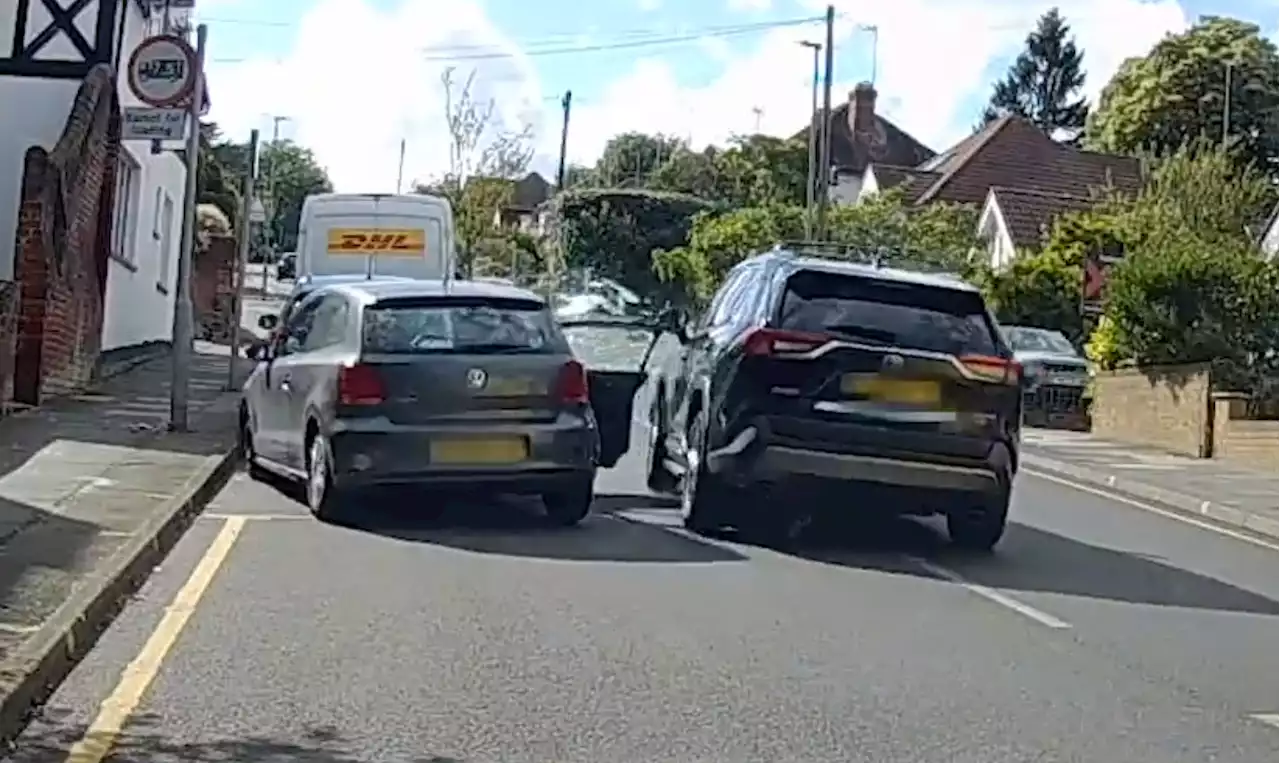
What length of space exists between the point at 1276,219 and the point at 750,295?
34553mm

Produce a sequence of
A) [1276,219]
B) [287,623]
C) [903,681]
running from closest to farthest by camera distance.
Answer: [903,681]
[287,623]
[1276,219]

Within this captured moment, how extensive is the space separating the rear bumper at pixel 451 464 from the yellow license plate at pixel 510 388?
197 millimetres

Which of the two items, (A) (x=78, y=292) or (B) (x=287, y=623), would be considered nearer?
(B) (x=287, y=623)

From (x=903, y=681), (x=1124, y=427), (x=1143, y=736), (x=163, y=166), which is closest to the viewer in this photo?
(x=1143, y=736)

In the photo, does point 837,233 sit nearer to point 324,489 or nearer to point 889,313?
point 889,313

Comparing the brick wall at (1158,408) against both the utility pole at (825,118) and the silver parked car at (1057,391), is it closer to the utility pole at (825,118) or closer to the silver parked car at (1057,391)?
the silver parked car at (1057,391)

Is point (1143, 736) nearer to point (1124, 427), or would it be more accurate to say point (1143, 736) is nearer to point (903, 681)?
point (903, 681)

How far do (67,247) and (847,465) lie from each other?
9189 millimetres

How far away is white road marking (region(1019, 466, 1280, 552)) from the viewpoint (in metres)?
16.9

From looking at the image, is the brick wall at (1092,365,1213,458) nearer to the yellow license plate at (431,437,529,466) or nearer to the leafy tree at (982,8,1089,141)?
the yellow license plate at (431,437,529,466)

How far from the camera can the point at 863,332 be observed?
42.7ft

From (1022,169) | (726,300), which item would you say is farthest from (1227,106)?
(726,300)

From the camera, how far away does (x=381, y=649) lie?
9.15 meters

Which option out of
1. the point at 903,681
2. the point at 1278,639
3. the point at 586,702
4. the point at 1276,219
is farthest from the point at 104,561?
the point at 1276,219
